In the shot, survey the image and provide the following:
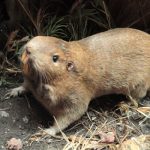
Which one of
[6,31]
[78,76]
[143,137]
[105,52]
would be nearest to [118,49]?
[105,52]

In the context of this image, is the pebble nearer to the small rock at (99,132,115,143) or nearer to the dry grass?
the dry grass

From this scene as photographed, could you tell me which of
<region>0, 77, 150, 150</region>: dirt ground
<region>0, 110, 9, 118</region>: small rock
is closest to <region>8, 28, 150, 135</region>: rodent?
<region>0, 77, 150, 150</region>: dirt ground

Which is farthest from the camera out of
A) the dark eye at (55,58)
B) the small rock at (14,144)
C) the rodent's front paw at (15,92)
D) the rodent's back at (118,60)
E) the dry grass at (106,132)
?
the rodent's front paw at (15,92)

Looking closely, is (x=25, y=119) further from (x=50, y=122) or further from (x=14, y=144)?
(x=14, y=144)

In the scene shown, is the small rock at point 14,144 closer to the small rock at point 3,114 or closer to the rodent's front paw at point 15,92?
the small rock at point 3,114

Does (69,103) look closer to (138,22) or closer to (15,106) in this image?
(15,106)

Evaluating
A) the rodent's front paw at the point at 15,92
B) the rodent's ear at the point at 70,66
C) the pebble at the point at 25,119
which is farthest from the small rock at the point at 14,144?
the rodent's ear at the point at 70,66
